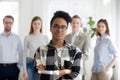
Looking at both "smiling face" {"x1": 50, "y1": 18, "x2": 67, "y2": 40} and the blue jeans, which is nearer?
"smiling face" {"x1": 50, "y1": 18, "x2": 67, "y2": 40}

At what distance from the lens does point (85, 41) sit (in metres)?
3.30

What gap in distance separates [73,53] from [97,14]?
3507 millimetres

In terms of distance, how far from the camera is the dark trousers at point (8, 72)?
342 centimetres

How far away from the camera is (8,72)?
3434 millimetres

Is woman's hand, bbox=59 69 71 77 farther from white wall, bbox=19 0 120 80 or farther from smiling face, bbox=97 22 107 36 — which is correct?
white wall, bbox=19 0 120 80

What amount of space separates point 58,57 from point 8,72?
199 cm

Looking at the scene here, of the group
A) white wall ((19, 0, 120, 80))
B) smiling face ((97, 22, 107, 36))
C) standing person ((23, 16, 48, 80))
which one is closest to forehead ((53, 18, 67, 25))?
standing person ((23, 16, 48, 80))

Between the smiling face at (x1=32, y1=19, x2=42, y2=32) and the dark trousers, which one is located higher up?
the smiling face at (x1=32, y1=19, x2=42, y2=32)

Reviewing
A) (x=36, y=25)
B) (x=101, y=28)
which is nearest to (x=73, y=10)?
(x=101, y=28)

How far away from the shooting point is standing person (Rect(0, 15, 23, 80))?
136 inches

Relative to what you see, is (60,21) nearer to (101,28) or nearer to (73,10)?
(101,28)

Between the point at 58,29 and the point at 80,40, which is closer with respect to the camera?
the point at 58,29

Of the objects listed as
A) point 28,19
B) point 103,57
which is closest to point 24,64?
point 103,57

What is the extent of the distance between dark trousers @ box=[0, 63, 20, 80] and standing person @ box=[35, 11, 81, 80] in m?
1.92
